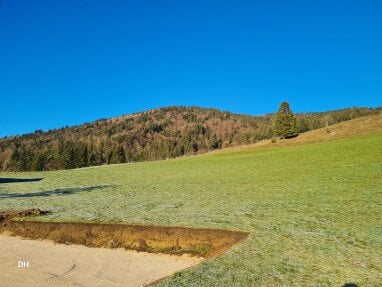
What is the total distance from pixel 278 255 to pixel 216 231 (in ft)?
13.4

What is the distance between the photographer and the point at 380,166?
1320 inches

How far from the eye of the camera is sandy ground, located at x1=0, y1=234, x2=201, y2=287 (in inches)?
468

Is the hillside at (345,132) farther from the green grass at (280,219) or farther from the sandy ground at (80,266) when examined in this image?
the sandy ground at (80,266)

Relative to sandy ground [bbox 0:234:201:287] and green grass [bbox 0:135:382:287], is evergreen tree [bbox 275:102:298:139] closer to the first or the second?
green grass [bbox 0:135:382:287]

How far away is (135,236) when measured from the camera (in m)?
16.6

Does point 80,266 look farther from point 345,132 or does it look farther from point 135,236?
point 345,132

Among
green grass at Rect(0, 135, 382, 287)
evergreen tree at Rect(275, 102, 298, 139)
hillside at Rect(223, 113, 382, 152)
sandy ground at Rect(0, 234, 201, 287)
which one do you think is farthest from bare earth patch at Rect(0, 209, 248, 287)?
evergreen tree at Rect(275, 102, 298, 139)

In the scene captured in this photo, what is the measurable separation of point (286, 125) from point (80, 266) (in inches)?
3601

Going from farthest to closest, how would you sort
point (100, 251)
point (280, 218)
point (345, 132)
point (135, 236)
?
point (345, 132) → point (280, 218) → point (135, 236) → point (100, 251)

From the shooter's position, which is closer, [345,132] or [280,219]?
[280,219]

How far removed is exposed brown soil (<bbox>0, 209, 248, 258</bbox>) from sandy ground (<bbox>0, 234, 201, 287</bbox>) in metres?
0.71

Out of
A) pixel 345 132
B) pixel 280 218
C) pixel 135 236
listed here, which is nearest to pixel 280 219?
pixel 280 218

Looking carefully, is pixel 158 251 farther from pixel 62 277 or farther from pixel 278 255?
pixel 278 255

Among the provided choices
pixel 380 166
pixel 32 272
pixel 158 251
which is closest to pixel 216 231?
pixel 158 251
